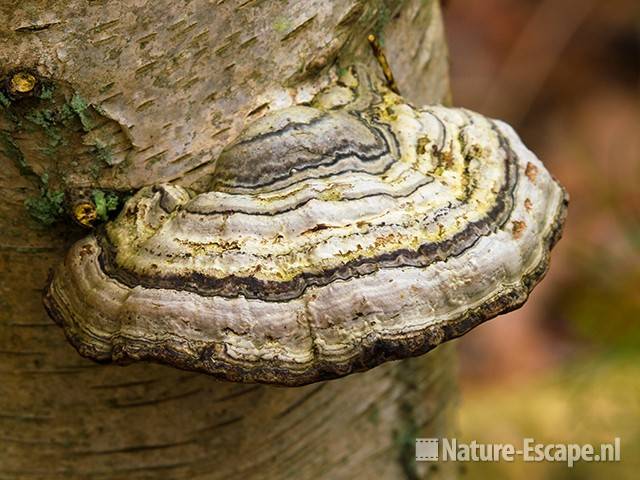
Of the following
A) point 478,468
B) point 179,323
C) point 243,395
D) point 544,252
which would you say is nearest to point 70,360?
point 243,395

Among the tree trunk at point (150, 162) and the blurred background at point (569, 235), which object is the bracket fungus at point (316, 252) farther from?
the blurred background at point (569, 235)

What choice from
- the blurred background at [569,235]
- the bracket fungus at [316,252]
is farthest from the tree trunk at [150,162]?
the blurred background at [569,235]

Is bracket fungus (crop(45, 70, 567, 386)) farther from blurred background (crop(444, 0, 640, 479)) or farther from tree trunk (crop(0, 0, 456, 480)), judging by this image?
blurred background (crop(444, 0, 640, 479))

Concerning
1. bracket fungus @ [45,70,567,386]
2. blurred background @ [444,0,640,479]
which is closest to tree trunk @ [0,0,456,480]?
bracket fungus @ [45,70,567,386]

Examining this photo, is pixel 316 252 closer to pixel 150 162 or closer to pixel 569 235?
pixel 150 162

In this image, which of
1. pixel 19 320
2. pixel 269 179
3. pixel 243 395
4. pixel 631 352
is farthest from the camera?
pixel 631 352

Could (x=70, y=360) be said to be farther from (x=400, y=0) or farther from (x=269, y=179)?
(x=400, y=0)
